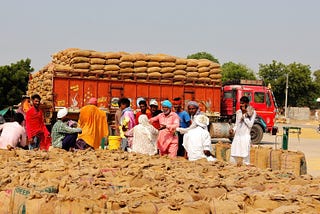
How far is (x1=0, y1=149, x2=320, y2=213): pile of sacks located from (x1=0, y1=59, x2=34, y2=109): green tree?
30383 mm

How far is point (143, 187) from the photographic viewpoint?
14.2 feet

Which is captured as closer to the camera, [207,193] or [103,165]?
[207,193]

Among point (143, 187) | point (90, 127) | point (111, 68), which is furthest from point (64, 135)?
point (111, 68)

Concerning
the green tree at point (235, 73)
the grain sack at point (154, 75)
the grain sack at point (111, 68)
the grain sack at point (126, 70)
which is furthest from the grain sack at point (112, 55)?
the green tree at point (235, 73)

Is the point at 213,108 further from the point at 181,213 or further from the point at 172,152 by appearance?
the point at 181,213

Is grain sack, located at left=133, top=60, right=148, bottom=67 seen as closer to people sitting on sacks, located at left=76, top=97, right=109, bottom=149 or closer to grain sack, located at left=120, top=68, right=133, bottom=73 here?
grain sack, located at left=120, top=68, right=133, bottom=73

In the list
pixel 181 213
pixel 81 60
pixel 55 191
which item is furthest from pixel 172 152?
pixel 81 60

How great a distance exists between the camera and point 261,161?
862 cm

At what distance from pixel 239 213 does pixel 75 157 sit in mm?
3569

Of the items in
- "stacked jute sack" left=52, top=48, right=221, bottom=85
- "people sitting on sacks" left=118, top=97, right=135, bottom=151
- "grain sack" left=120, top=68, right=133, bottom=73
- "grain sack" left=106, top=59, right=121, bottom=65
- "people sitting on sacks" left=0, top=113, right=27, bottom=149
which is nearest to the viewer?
"people sitting on sacks" left=0, top=113, right=27, bottom=149

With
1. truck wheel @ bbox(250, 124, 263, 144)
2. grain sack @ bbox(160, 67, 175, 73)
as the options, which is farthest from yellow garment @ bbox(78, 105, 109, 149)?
truck wheel @ bbox(250, 124, 263, 144)

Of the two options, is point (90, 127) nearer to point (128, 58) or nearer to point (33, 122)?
point (33, 122)

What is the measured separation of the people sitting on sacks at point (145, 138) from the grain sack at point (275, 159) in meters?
1.78

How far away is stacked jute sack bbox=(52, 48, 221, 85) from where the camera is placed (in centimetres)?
1694
